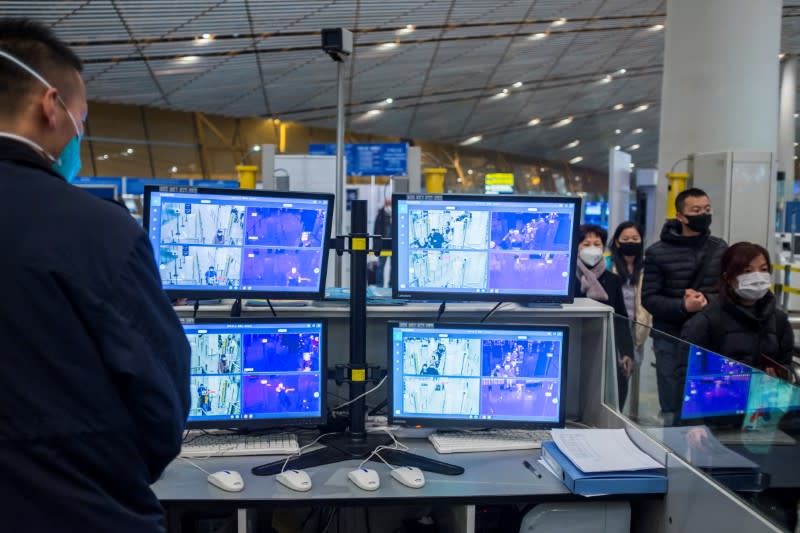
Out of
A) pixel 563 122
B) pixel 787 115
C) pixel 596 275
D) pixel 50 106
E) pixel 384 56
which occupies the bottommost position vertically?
pixel 596 275

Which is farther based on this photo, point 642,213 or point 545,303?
point 642,213

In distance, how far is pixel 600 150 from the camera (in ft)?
93.7

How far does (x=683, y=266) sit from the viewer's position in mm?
3865

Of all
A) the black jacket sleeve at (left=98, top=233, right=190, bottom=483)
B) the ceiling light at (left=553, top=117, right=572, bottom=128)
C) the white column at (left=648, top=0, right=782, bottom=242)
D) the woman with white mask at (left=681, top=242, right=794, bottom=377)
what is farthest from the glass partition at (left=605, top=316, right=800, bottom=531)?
the ceiling light at (left=553, top=117, right=572, bottom=128)

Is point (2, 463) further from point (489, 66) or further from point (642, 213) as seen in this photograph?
point (489, 66)

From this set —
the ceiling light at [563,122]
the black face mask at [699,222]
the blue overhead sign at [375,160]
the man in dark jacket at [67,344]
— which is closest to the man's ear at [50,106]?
the man in dark jacket at [67,344]

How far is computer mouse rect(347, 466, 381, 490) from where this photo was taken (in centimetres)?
209

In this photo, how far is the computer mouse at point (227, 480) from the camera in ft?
6.80

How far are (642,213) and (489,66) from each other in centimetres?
612

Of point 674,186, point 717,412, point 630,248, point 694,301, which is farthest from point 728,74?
point 717,412

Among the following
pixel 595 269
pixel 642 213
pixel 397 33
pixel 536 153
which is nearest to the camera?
pixel 595 269

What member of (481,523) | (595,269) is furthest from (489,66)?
(481,523)

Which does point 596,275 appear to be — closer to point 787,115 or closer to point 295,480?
point 295,480

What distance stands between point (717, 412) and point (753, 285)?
1.21 metres
